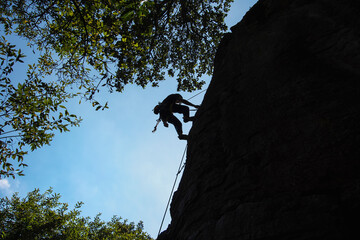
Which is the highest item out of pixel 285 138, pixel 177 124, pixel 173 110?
pixel 173 110

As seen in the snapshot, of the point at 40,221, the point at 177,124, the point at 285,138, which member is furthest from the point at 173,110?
the point at 40,221

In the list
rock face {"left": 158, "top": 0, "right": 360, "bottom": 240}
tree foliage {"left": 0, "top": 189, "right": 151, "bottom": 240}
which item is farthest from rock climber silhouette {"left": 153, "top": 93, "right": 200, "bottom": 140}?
tree foliage {"left": 0, "top": 189, "right": 151, "bottom": 240}

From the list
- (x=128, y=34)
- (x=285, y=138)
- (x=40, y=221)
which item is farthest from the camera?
(x=40, y=221)

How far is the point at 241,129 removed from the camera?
10.7 feet

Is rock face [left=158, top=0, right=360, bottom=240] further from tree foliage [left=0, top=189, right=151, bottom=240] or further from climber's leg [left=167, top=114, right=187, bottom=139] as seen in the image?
tree foliage [left=0, top=189, right=151, bottom=240]

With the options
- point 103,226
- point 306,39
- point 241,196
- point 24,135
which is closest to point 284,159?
point 241,196

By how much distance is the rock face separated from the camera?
6.46 ft

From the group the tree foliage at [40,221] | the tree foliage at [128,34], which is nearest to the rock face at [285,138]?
the tree foliage at [128,34]

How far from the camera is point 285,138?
258 cm

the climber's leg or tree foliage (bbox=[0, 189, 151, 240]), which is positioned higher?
the climber's leg

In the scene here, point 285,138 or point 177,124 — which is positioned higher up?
point 177,124

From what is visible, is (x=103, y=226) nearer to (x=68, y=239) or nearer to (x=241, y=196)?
(x=68, y=239)

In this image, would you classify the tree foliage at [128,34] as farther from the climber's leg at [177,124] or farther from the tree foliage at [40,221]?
the tree foliage at [40,221]

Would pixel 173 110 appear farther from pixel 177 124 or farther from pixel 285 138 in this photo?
pixel 285 138
